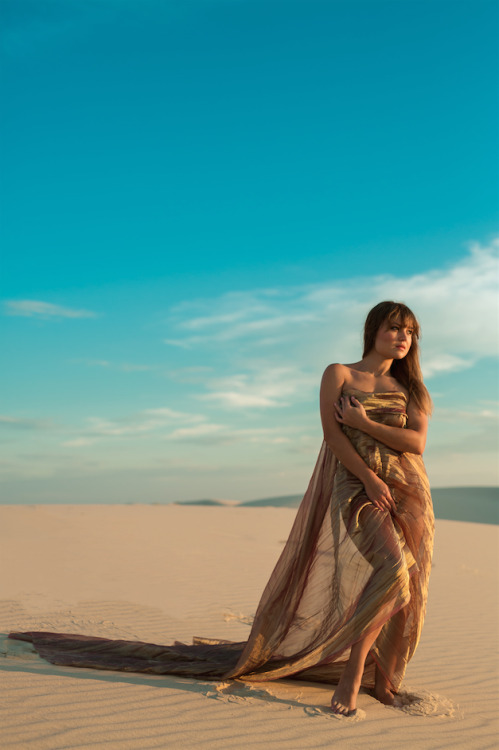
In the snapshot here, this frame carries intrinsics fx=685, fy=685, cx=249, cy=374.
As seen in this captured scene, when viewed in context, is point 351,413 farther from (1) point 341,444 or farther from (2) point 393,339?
(2) point 393,339

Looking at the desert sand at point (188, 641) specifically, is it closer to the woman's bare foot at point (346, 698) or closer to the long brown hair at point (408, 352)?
the woman's bare foot at point (346, 698)

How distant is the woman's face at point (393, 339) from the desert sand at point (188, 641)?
2459mm

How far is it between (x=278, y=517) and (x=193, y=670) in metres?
18.7

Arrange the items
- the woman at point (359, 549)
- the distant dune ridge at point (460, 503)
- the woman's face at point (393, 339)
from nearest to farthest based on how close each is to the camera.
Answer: the woman at point (359, 549)
the woman's face at point (393, 339)
the distant dune ridge at point (460, 503)

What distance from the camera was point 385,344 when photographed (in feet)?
16.6

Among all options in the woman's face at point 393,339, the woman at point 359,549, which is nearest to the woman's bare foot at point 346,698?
the woman at point 359,549

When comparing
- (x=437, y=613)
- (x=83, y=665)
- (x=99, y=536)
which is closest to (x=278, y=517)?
(x=99, y=536)

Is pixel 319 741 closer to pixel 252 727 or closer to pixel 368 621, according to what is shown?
pixel 252 727

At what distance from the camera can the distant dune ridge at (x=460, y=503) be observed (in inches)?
1375

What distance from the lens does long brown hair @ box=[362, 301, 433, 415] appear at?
16.7 ft

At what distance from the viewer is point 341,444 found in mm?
4824

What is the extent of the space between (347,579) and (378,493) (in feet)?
2.04

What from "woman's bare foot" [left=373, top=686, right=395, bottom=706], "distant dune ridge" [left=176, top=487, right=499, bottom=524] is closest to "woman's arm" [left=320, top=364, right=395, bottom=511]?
"woman's bare foot" [left=373, top=686, right=395, bottom=706]

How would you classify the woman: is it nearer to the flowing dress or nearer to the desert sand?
the flowing dress
